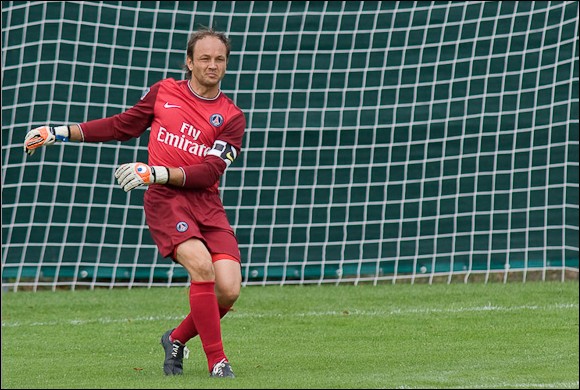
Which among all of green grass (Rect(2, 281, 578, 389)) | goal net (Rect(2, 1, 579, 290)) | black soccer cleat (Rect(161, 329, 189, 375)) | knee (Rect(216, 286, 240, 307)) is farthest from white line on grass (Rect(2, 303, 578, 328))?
knee (Rect(216, 286, 240, 307))

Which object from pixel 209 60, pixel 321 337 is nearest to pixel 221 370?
pixel 209 60

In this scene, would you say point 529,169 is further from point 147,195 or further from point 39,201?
point 147,195

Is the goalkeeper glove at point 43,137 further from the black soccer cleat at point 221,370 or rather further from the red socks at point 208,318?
the black soccer cleat at point 221,370

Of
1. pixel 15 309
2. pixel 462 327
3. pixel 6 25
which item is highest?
pixel 6 25

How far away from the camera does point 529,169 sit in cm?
1173

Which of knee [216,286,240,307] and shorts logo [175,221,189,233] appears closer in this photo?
shorts logo [175,221,189,233]

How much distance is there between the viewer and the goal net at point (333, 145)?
11.7m

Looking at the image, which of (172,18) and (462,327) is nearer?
(462,327)

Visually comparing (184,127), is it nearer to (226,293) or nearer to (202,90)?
(202,90)

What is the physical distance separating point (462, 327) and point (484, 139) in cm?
404

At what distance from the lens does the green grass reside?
5.75m

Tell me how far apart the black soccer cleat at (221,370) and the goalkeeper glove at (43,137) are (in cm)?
151

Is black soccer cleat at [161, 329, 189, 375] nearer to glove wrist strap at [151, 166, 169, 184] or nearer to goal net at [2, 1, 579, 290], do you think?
glove wrist strap at [151, 166, 169, 184]

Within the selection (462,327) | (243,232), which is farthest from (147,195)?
(243,232)
